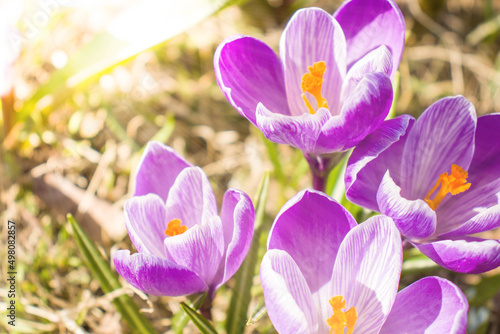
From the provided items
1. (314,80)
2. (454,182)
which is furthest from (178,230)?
(454,182)

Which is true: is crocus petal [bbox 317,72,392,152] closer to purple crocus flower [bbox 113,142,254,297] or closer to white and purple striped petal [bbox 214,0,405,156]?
white and purple striped petal [bbox 214,0,405,156]

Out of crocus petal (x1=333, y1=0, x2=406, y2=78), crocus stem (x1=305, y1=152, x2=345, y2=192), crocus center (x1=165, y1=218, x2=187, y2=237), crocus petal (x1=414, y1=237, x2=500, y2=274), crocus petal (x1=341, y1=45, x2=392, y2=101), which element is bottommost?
crocus petal (x1=414, y1=237, x2=500, y2=274)

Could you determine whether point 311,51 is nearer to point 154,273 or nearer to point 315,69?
point 315,69

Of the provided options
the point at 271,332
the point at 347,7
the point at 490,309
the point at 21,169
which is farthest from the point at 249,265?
the point at 21,169

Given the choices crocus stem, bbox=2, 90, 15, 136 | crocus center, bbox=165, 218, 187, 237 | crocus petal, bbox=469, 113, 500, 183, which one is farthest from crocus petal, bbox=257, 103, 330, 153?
crocus stem, bbox=2, 90, 15, 136

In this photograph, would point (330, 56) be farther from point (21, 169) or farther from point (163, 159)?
point (21, 169)

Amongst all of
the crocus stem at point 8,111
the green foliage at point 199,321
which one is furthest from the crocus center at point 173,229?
the crocus stem at point 8,111
